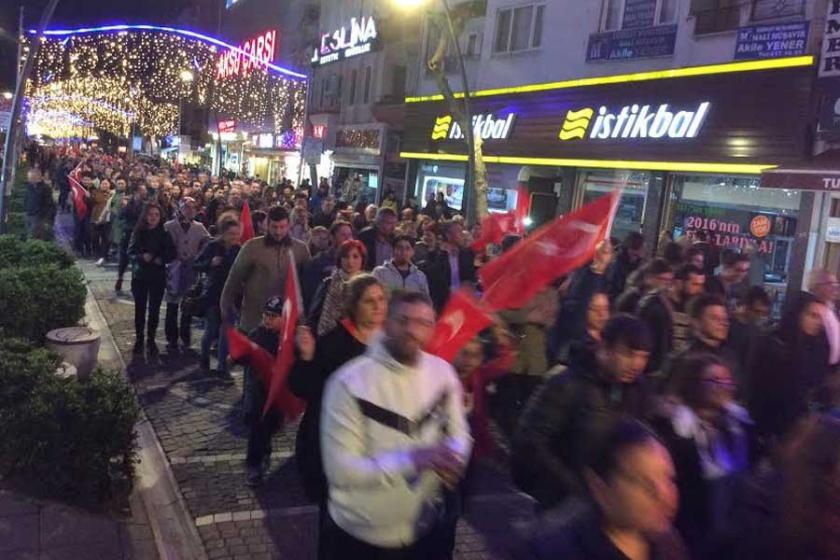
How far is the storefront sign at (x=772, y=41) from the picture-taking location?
12883 millimetres

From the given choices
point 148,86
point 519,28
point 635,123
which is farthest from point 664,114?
point 148,86

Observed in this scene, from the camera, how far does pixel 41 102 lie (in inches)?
1645

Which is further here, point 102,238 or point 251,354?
point 102,238

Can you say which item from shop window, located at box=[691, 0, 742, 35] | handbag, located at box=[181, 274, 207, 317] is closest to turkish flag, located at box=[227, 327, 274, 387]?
handbag, located at box=[181, 274, 207, 317]

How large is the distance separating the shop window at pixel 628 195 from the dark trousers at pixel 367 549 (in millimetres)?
13560

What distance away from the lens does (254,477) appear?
578cm

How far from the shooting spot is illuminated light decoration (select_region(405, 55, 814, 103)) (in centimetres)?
1307

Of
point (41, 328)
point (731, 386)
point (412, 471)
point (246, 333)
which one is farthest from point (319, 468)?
point (41, 328)

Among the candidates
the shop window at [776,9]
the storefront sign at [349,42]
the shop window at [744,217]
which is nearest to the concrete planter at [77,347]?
the shop window at [744,217]

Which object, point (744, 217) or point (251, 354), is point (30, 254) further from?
point (744, 217)

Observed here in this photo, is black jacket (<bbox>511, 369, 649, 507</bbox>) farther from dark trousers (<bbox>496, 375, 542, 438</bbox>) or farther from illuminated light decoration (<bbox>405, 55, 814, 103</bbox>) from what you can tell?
illuminated light decoration (<bbox>405, 55, 814, 103</bbox>)

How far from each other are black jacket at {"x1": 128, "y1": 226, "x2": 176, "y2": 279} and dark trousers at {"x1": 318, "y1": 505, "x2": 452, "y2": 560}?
20.9 ft

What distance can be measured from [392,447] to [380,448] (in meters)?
0.04

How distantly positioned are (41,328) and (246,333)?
2615mm
